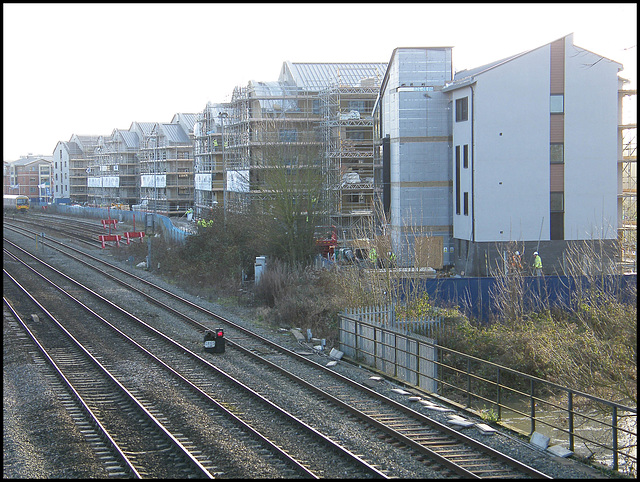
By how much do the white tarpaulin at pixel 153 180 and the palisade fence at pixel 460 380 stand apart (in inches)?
2261

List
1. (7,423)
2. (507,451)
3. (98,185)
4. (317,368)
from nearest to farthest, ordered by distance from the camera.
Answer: (507,451)
(7,423)
(317,368)
(98,185)

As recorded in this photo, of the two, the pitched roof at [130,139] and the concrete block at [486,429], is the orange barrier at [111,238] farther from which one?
the pitched roof at [130,139]

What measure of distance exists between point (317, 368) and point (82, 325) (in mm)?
8469

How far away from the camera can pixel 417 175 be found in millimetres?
32625

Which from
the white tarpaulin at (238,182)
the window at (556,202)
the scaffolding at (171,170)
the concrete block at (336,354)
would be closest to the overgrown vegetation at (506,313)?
the concrete block at (336,354)

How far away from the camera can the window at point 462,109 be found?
30344 mm

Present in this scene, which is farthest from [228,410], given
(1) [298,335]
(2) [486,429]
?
(1) [298,335]

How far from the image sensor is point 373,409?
11688 mm

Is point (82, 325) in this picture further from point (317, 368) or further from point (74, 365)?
point (317, 368)

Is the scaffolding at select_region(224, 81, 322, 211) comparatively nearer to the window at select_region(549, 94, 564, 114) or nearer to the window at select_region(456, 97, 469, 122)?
the window at select_region(456, 97, 469, 122)

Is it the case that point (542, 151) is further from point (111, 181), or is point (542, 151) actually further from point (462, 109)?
point (111, 181)

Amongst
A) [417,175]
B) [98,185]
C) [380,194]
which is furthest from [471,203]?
[98,185]

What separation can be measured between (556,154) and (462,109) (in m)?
4.57

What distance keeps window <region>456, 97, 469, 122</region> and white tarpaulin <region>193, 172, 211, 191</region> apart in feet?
96.0
